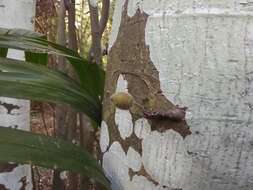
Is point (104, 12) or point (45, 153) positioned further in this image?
point (104, 12)

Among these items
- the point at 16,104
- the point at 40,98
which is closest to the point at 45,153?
the point at 40,98

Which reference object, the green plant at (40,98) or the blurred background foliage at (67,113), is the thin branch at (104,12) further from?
the green plant at (40,98)

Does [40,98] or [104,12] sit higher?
[104,12]

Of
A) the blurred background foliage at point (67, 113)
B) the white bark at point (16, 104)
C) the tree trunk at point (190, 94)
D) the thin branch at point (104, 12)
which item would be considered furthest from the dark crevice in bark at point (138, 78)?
the thin branch at point (104, 12)

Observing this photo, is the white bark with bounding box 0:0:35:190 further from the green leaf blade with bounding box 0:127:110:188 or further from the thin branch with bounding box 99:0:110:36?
the green leaf blade with bounding box 0:127:110:188

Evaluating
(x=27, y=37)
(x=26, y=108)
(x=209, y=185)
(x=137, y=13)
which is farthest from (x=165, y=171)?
(x=26, y=108)

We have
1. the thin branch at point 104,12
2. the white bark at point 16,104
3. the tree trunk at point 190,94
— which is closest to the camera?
the tree trunk at point 190,94

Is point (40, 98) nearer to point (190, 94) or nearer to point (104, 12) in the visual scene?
point (190, 94)
